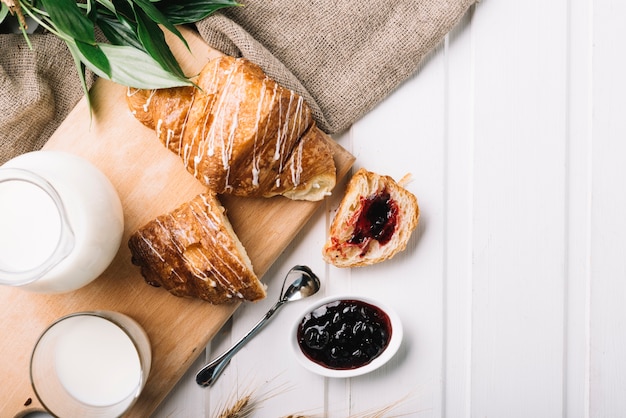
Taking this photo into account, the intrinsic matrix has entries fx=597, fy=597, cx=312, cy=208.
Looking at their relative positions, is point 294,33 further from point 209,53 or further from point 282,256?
point 282,256

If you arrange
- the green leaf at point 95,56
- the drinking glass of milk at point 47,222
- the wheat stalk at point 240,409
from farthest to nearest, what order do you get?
the wheat stalk at point 240,409
the green leaf at point 95,56
the drinking glass of milk at point 47,222

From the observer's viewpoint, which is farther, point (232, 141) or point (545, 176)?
point (545, 176)

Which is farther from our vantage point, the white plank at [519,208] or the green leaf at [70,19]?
the white plank at [519,208]

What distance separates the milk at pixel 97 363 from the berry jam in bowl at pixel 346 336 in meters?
0.47

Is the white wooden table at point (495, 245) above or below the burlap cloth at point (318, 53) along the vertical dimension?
below

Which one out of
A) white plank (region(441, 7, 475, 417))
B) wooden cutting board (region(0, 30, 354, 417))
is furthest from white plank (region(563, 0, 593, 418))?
wooden cutting board (region(0, 30, 354, 417))

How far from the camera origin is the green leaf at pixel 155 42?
1.58m

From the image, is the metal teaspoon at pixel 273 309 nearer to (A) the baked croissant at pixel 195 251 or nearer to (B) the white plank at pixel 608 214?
(A) the baked croissant at pixel 195 251

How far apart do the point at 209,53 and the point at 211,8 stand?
13cm

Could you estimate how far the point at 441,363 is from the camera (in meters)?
1.87

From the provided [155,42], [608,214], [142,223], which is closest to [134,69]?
[155,42]

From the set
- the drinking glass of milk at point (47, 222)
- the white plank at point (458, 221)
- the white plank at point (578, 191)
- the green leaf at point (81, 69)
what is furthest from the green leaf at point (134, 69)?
the white plank at point (578, 191)

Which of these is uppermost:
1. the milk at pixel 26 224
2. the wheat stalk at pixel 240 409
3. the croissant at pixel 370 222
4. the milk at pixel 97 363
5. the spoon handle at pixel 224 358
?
the milk at pixel 26 224

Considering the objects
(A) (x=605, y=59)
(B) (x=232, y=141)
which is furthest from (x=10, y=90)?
(A) (x=605, y=59)
